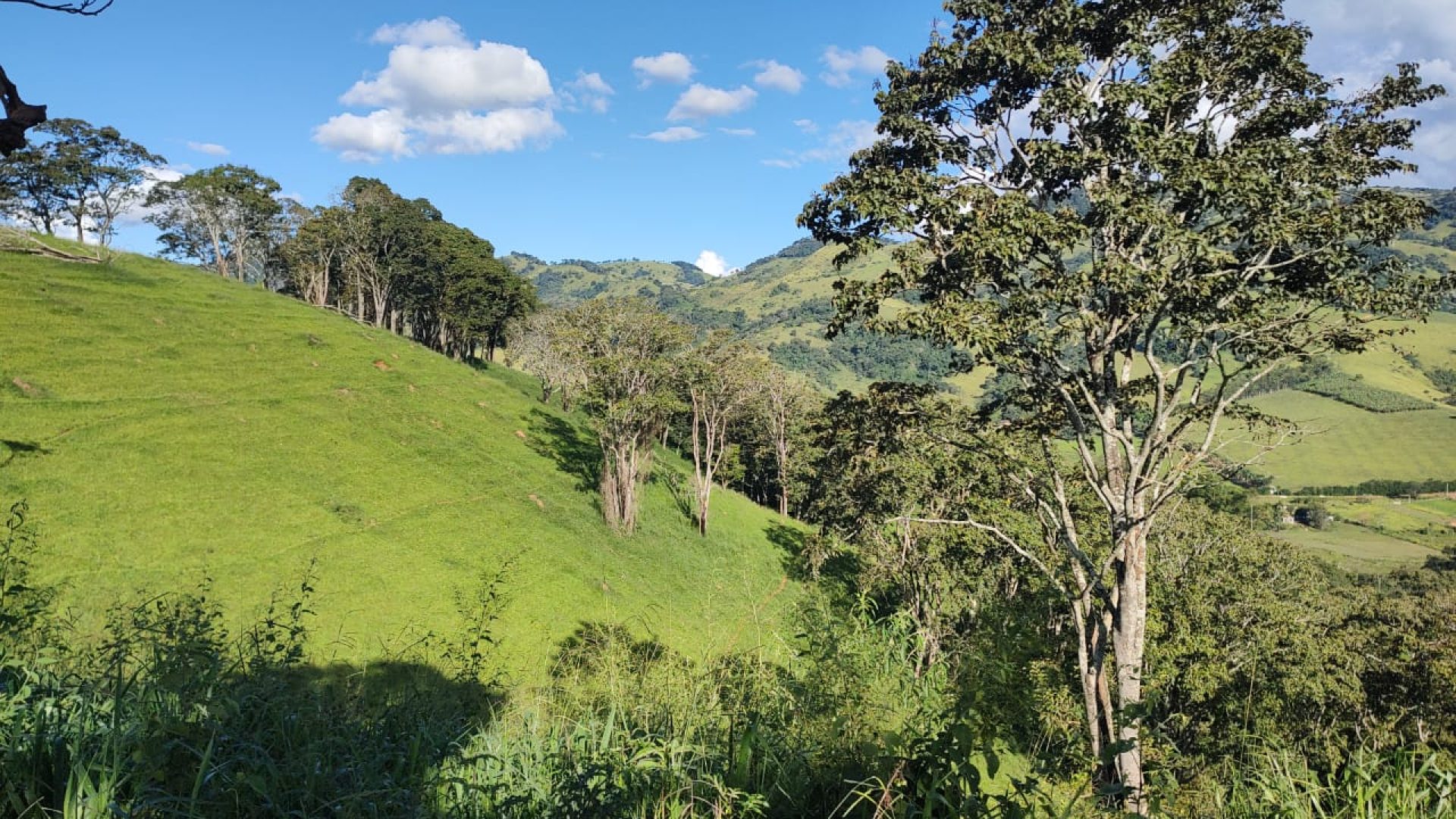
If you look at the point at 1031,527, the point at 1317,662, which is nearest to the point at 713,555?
the point at 1031,527

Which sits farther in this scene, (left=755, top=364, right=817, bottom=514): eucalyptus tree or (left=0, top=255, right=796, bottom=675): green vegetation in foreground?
(left=755, top=364, right=817, bottom=514): eucalyptus tree

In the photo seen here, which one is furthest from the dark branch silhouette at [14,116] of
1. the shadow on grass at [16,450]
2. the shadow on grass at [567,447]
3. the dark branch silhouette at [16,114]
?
the shadow on grass at [567,447]

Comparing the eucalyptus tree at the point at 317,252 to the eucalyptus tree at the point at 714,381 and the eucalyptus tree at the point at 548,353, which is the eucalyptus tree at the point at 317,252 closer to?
the eucalyptus tree at the point at 548,353

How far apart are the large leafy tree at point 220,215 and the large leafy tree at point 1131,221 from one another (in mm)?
81921

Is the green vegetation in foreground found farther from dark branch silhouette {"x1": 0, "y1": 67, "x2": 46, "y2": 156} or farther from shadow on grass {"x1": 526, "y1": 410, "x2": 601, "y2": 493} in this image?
dark branch silhouette {"x1": 0, "y1": 67, "x2": 46, "y2": 156}

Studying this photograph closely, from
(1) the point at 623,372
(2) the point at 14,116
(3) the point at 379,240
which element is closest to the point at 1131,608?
(2) the point at 14,116

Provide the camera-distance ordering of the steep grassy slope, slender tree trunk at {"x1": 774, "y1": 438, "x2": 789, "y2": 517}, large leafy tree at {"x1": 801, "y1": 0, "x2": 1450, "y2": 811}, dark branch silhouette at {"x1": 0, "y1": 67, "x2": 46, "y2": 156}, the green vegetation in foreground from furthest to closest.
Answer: the steep grassy slope
slender tree trunk at {"x1": 774, "y1": 438, "x2": 789, "y2": 517}
the green vegetation in foreground
large leafy tree at {"x1": 801, "y1": 0, "x2": 1450, "y2": 811}
dark branch silhouette at {"x1": 0, "y1": 67, "x2": 46, "y2": 156}

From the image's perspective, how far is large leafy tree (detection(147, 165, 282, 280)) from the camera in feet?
232

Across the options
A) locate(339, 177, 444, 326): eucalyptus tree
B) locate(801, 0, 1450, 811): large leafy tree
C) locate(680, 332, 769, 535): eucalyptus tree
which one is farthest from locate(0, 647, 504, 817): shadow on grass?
locate(339, 177, 444, 326): eucalyptus tree

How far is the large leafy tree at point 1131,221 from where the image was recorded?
1230cm

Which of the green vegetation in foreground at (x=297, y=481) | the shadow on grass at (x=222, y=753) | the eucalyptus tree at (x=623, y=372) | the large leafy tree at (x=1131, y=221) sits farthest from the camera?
the eucalyptus tree at (x=623, y=372)

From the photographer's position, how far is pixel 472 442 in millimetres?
42219

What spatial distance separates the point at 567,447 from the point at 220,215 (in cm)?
5447

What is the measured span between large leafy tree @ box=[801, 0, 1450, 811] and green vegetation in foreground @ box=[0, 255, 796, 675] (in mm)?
9397
